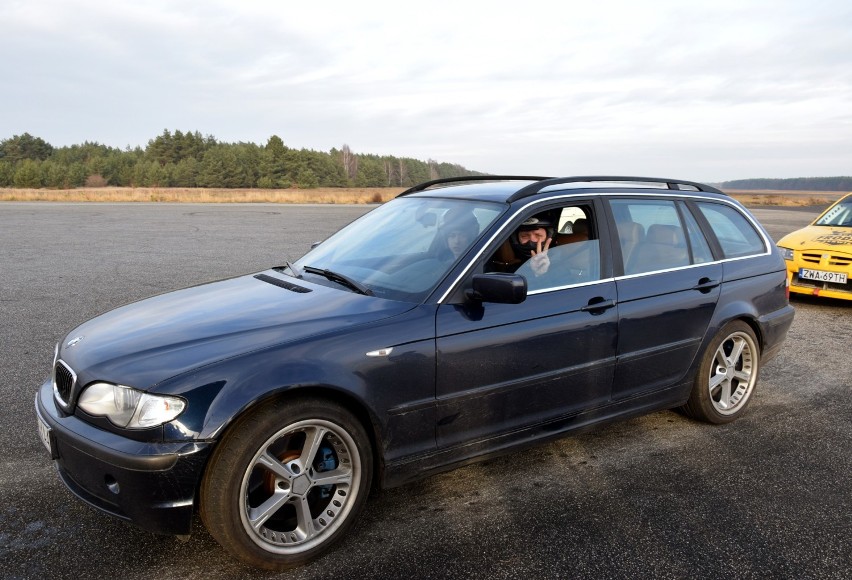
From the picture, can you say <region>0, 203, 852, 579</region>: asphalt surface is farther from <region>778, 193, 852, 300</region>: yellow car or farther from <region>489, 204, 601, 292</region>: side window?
<region>778, 193, 852, 300</region>: yellow car

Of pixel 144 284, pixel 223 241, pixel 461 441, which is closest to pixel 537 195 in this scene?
pixel 461 441

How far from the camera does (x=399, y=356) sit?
9.64 feet

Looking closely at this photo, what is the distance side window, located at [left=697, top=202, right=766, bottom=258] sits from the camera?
179 inches

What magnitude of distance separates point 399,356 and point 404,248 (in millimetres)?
978

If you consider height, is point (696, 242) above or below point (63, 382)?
above

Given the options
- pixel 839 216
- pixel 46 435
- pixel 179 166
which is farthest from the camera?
pixel 179 166

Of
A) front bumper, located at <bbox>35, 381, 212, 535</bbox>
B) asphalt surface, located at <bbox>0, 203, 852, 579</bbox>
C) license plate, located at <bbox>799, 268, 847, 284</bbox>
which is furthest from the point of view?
license plate, located at <bbox>799, 268, 847, 284</bbox>

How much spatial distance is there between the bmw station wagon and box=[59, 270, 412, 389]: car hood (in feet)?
0.04

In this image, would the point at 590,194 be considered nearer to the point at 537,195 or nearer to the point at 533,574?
the point at 537,195

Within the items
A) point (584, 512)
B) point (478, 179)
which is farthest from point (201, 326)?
point (478, 179)

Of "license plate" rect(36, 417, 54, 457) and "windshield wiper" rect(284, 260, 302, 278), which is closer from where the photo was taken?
"license plate" rect(36, 417, 54, 457)

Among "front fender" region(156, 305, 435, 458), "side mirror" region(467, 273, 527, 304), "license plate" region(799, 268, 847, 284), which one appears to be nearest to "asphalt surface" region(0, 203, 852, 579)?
"front fender" region(156, 305, 435, 458)

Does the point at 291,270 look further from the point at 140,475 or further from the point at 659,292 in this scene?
the point at 659,292

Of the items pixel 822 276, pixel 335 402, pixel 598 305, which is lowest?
pixel 822 276
